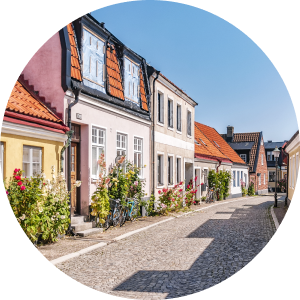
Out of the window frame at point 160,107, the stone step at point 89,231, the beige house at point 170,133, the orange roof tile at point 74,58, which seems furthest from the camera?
the window frame at point 160,107

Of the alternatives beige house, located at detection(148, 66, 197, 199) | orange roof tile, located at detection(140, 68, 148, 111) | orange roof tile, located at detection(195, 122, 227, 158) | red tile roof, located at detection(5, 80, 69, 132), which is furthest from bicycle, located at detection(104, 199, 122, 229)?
orange roof tile, located at detection(195, 122, 227, 158)

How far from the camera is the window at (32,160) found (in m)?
9.31

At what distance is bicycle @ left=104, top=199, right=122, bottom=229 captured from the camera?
12.5m

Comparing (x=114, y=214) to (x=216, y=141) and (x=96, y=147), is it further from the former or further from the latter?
(x=216, y=141)

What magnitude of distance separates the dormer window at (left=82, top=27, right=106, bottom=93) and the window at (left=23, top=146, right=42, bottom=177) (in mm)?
3308

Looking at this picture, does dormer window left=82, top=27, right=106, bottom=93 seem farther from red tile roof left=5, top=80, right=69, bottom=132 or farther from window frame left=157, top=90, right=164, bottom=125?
window frame left=157, top=90, right=164, bottom=125

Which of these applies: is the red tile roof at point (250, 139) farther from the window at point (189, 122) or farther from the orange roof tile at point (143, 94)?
the orange roof tile at point (143, 94)

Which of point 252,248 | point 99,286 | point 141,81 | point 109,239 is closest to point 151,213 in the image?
point 141,81

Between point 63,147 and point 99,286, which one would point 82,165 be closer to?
point 63,147

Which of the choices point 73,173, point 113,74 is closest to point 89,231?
point 73,173

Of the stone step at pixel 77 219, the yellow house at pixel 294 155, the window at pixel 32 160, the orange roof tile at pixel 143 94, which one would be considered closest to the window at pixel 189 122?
the yellow house at pixel 294 155

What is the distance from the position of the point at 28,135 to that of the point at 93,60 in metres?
4.39

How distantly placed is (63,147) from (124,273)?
188 inches

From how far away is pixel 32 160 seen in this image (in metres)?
9.53
